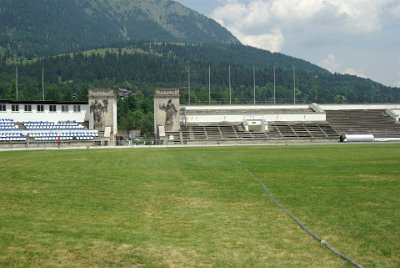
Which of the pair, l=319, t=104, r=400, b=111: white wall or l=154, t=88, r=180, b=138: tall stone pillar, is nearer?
l=154, t=88, r=180, b=138: tall stone pillar

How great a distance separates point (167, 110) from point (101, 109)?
1128 centimetres

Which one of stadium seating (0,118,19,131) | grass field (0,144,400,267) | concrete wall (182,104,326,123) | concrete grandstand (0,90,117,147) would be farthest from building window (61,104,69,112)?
grass field (0,144,400,267)

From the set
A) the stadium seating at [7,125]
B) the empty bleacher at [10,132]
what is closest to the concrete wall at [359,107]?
the empty bleacher at [10,132]

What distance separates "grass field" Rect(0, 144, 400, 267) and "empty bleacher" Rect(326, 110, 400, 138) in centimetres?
6730

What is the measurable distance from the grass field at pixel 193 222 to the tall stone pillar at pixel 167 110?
64.0 meters

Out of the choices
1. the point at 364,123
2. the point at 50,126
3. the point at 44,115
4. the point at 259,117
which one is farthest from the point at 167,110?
the point at 364,123

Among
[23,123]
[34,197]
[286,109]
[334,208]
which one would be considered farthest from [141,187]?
[286,109]

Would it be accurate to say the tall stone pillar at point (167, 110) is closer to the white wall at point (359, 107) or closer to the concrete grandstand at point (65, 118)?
the concrete grandstand at point (65, 118)

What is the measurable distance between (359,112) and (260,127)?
24568 mm

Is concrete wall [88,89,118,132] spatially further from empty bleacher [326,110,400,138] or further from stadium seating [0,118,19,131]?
empty bleacher [326,110,400,138]

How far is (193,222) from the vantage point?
13047 mm

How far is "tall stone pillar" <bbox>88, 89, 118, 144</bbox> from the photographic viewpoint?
8519 centimetres

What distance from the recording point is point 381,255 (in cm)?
972

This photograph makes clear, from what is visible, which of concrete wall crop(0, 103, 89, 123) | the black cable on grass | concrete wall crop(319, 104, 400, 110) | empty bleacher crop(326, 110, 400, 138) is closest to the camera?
the black cable on grass
